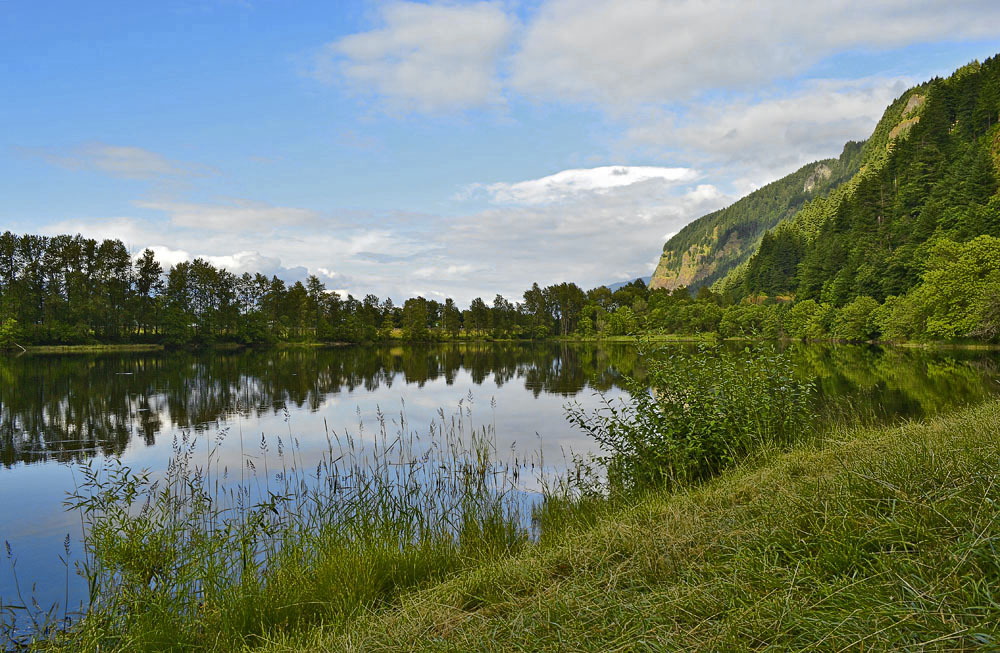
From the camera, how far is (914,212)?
82.6m

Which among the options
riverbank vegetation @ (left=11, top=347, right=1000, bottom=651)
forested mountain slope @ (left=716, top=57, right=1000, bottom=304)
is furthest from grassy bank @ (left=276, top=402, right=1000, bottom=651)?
forested mountain slope @ (left=716, top=57, right=1000, bottom=304)

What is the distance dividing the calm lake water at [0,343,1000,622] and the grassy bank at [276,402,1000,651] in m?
6.08

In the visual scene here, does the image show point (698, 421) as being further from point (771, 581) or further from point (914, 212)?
point (914, 212)

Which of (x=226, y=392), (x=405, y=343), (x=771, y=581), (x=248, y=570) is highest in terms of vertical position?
(x=405, y=343)

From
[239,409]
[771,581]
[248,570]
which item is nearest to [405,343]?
[239,409]

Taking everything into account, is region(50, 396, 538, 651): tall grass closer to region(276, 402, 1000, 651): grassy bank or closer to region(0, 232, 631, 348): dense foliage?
region(276, 402, 1000, 651): grassy bank

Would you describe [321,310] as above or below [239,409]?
above

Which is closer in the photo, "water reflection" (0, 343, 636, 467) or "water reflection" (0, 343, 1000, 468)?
"water reflection" (0, 343, 636, 467)

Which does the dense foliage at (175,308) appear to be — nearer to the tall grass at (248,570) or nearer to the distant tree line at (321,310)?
the distant tree line at (321,310)

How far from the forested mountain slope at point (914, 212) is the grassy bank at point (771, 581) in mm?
58884

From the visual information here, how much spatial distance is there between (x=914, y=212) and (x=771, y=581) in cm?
10296

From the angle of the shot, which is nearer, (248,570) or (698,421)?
(248,570)

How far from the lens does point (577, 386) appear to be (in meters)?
29.0

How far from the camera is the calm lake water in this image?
9.84 m
